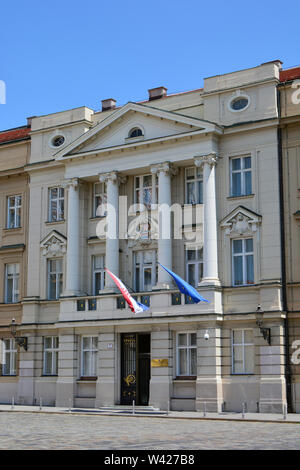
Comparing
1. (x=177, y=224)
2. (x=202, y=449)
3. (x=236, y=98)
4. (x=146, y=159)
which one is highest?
(x=236, y=98)

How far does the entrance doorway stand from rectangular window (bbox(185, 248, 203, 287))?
11.7ft

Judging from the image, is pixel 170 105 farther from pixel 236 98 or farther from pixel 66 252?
pixel 66 252

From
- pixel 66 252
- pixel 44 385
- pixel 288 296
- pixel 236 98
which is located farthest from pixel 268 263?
pixel 44 385

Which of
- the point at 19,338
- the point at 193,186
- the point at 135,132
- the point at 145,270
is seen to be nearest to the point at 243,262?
the point at 193,186

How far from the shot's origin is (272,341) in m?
32.9

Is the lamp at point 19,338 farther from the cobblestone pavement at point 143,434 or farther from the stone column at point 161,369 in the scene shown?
the cobblestone pavement at point 143,434

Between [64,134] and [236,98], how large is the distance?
1049 centimetres

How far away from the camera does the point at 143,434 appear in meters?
21.7

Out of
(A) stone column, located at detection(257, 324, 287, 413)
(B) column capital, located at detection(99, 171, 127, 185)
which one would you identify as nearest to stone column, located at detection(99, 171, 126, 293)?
(B) column capital, located at detection(99, 171, 127, 185)

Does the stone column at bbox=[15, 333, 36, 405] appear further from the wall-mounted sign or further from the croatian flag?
the croatian flag

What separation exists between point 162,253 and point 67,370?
8.01 m

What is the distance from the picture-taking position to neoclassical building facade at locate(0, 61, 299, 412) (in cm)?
3384

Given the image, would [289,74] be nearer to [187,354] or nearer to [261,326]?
[261,326]

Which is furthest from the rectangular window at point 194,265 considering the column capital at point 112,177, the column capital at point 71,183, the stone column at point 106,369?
the column capital at point 71,183
